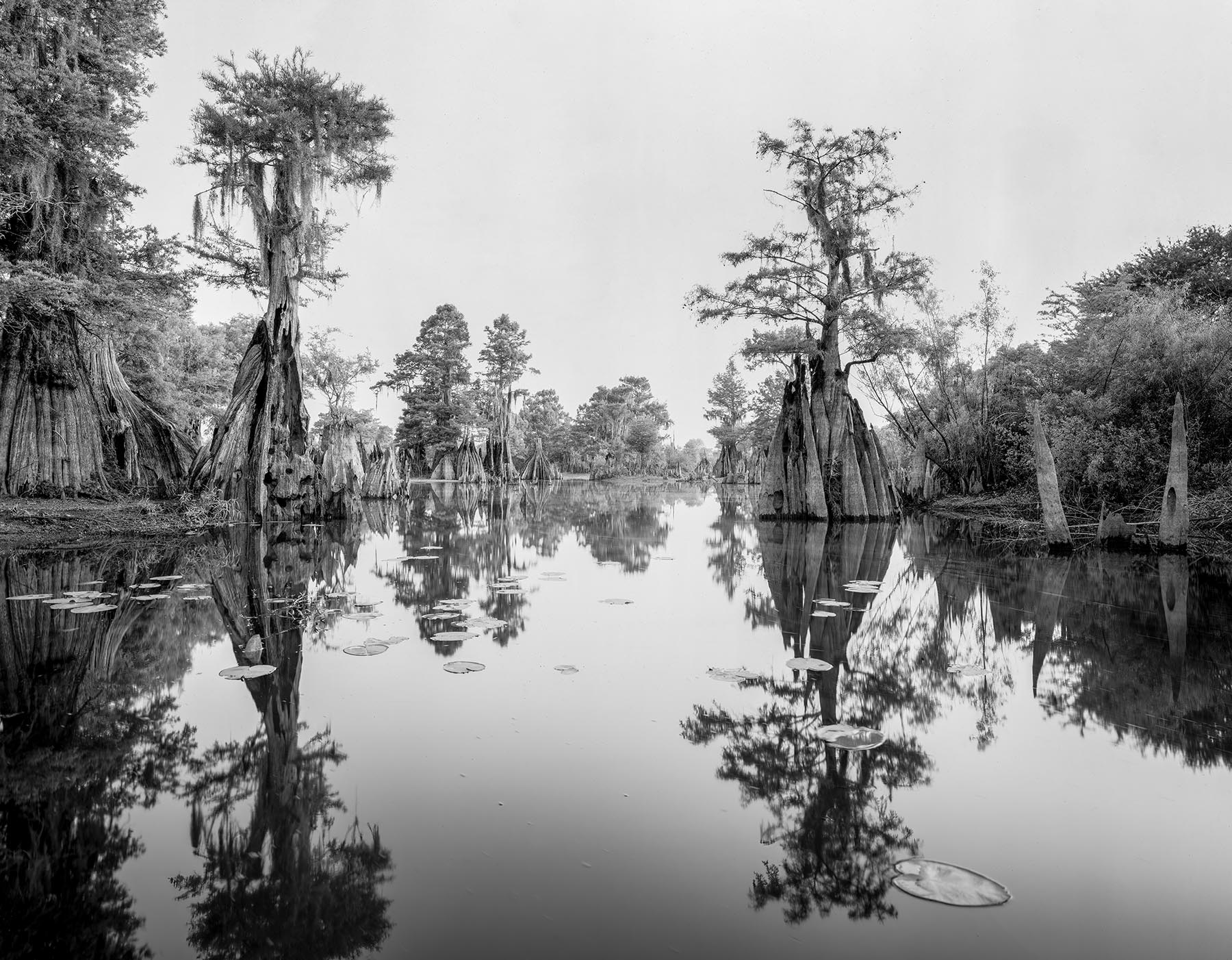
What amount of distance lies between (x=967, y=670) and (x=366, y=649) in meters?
3.97

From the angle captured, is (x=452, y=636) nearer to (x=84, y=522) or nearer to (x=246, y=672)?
(x=246, y=672)

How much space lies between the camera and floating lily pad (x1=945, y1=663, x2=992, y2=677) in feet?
12.6

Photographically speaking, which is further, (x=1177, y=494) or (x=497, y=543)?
(x=497, y=543)

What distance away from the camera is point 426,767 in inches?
101

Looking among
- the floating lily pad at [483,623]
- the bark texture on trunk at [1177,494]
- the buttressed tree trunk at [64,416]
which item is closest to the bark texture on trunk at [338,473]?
the buttressed tree trunk at [64,416]

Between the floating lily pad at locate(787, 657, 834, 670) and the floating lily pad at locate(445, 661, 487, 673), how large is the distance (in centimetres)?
198

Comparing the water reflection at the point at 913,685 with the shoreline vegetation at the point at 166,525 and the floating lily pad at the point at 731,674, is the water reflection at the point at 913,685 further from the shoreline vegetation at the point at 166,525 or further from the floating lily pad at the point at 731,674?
the shoreline vegetation at the point at 166,525

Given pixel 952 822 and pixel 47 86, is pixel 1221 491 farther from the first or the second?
pixel 47 86

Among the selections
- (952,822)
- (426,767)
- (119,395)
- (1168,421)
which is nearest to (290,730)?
(426,767)

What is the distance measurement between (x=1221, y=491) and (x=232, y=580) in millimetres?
14312

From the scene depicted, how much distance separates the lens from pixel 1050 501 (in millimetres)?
9875

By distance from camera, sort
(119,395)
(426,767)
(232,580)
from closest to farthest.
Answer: (426,767) → (232,580) → (119,395)

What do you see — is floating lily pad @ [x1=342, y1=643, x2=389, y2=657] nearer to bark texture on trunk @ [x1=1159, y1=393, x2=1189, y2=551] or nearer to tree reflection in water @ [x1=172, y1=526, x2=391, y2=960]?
tree reflection in water @ [x1=172, y1=526, x2=391, y2=960]

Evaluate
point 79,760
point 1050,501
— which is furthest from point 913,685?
point 1050,501
